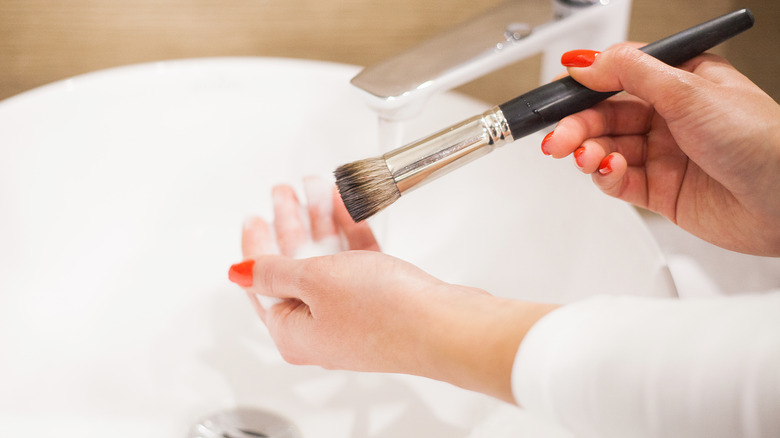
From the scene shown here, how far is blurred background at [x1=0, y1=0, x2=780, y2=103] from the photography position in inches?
24.2

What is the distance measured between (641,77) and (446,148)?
13cm

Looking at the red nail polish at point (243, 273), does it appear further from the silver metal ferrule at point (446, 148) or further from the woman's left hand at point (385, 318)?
the silver metal ferrule at point (446, 148)

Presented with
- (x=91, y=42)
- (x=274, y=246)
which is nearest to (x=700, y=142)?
(x=274, y=246)

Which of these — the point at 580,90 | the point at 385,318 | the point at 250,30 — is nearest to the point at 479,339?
the point at 385,318

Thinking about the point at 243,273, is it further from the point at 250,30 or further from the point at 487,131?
the point at 250,30

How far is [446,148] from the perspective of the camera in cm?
38

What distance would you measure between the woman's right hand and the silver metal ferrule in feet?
0.16

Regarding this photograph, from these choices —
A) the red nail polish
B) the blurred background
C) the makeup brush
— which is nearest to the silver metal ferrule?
the makeup brush

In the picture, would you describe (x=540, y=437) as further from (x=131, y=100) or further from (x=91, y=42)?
(x=91, y=42)

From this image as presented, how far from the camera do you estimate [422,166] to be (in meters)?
0.38

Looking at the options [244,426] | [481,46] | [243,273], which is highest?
[481,46]

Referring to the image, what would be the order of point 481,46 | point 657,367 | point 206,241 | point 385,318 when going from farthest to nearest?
point 206,241, point 481,46, point 385,318, point 657,367

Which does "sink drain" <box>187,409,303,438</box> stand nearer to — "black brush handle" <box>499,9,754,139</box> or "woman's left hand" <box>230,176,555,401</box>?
"woman's left hand" <box>230,176,555,401</box>

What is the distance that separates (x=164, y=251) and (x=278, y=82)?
19 centimetres
